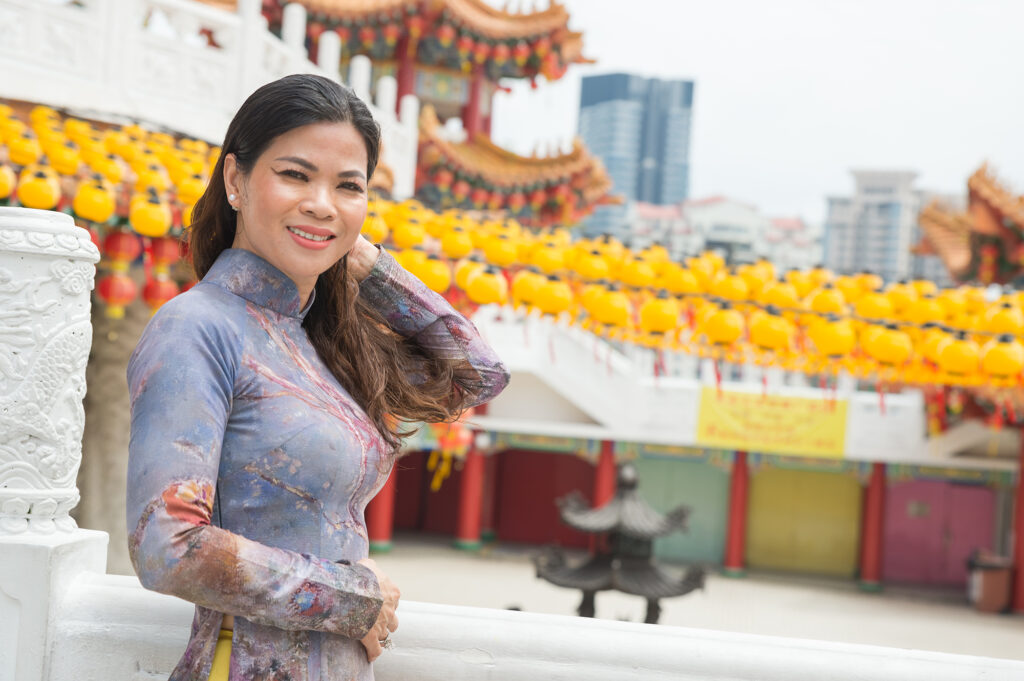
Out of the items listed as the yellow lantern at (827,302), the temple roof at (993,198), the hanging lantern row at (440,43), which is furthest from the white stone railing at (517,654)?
the temple roof at (993,198)

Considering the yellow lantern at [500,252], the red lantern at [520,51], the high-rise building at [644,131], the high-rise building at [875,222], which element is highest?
the high-rise building at [644,131]

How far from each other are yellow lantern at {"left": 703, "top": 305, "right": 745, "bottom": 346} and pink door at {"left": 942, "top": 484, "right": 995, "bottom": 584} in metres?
11.6

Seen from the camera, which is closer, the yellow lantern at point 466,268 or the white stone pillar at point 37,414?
the white stone pillar at point 37,414

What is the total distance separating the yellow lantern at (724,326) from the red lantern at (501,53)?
6797 mm

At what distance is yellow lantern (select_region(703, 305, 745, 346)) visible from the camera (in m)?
4.89

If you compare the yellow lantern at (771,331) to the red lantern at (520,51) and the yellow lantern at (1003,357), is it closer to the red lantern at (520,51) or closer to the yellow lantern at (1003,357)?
the yellow lantern at (1003,357)

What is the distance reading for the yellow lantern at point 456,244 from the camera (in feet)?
15.4

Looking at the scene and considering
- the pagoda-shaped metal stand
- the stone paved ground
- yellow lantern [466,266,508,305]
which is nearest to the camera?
yellow lantern [466,266,508,305]

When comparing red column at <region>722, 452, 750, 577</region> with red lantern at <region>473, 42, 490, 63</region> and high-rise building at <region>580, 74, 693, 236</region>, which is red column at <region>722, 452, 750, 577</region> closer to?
red lantern at <region>473, 42, 490, 63</region>

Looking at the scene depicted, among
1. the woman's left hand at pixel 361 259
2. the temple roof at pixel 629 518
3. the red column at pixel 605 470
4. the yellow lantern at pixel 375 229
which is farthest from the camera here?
the red column at pixel 605 470

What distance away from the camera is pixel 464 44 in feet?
35.4

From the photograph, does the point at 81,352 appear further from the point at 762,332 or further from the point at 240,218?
the point at 762,332

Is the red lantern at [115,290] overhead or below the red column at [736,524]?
overhead

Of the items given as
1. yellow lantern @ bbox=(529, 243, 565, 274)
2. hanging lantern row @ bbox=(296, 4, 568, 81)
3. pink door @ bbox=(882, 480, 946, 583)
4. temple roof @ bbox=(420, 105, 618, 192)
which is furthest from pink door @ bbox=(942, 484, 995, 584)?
yellow lantern @ bbox=(529, 243, 565, 274)
